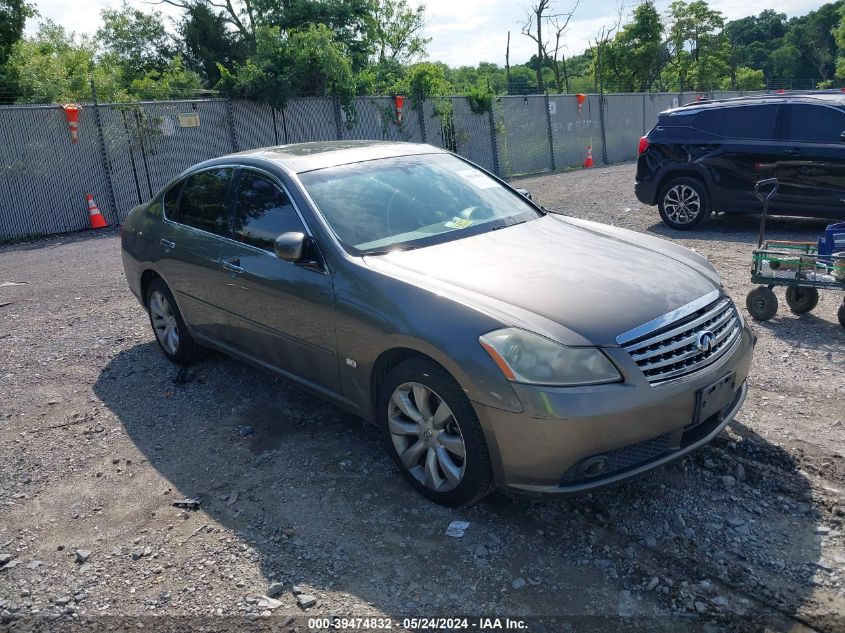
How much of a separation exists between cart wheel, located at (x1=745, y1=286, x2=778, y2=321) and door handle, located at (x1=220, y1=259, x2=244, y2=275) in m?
4.12

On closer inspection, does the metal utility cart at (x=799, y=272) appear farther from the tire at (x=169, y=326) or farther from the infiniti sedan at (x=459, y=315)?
the tire at (x=169, y=326)

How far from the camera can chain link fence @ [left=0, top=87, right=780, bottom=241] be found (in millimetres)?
13617

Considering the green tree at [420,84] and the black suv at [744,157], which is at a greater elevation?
the green tree at [420,84]

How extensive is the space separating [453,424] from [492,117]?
1928cm

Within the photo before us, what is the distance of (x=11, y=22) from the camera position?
24.5 m

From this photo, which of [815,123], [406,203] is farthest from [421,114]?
[406,203]

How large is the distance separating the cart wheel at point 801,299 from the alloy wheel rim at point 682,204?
4.26 metres

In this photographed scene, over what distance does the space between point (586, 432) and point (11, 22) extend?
28.1 metres

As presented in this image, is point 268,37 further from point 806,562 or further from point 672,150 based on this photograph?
point 806,562

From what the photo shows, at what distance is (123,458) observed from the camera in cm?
441

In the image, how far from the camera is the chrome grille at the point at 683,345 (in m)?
3.14

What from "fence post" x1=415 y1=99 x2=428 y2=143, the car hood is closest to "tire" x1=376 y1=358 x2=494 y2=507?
the car hood

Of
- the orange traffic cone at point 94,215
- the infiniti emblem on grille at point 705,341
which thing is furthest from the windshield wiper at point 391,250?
the orange traffic cone at point 94,215

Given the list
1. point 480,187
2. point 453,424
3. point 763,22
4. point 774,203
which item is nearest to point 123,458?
point 453,424
